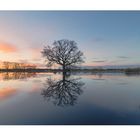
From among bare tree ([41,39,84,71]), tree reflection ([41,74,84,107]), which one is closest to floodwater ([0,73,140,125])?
tree reflection ([41,74,84,107])

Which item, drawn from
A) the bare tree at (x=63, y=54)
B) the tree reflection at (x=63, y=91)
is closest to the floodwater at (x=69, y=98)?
the tree reflection at (x=63, y=91)

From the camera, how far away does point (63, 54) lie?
119 inches

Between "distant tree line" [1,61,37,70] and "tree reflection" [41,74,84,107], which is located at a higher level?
"distant tree line" [1,61,37,70]

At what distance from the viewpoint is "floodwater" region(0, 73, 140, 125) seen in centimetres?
288

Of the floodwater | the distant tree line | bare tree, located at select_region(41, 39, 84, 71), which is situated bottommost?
the floodwater

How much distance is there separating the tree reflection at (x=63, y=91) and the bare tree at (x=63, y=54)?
15cm

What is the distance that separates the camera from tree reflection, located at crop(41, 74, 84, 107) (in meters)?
2.98

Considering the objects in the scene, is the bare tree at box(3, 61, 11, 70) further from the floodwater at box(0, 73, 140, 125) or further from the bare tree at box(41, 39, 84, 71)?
the bare tree at box(41, 39, 84, 71)

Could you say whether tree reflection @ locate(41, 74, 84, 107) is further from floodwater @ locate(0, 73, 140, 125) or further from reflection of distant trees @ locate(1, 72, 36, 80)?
reflection of distant trees @ locate(1, 72, 36, 80)

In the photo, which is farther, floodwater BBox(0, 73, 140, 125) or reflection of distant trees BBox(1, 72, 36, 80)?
reflection of distant trees BBox(1, 72, 36, 80)
